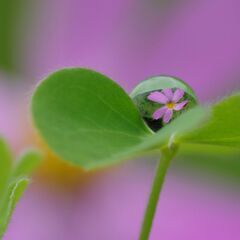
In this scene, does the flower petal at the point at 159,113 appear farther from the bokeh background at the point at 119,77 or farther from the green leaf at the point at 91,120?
the bokeh background at the point at 119,77

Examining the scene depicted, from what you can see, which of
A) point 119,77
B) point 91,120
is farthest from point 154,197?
point 119,77

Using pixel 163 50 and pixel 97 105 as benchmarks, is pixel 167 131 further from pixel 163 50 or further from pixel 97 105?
pixel 163 50

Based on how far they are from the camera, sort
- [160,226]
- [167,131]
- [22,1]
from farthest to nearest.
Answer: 1. [22,1]
2. [160,226]
3. [167,131]

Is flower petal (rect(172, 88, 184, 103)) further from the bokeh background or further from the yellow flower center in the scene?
the bokeh background

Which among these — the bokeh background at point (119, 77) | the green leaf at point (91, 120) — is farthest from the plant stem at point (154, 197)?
the bokeh background at point (119, 77)

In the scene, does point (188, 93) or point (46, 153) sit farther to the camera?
point (46, 153)

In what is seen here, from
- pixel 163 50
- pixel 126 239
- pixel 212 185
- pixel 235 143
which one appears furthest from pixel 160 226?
pixel 235 143

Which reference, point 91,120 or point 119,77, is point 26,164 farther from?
point 119,77
